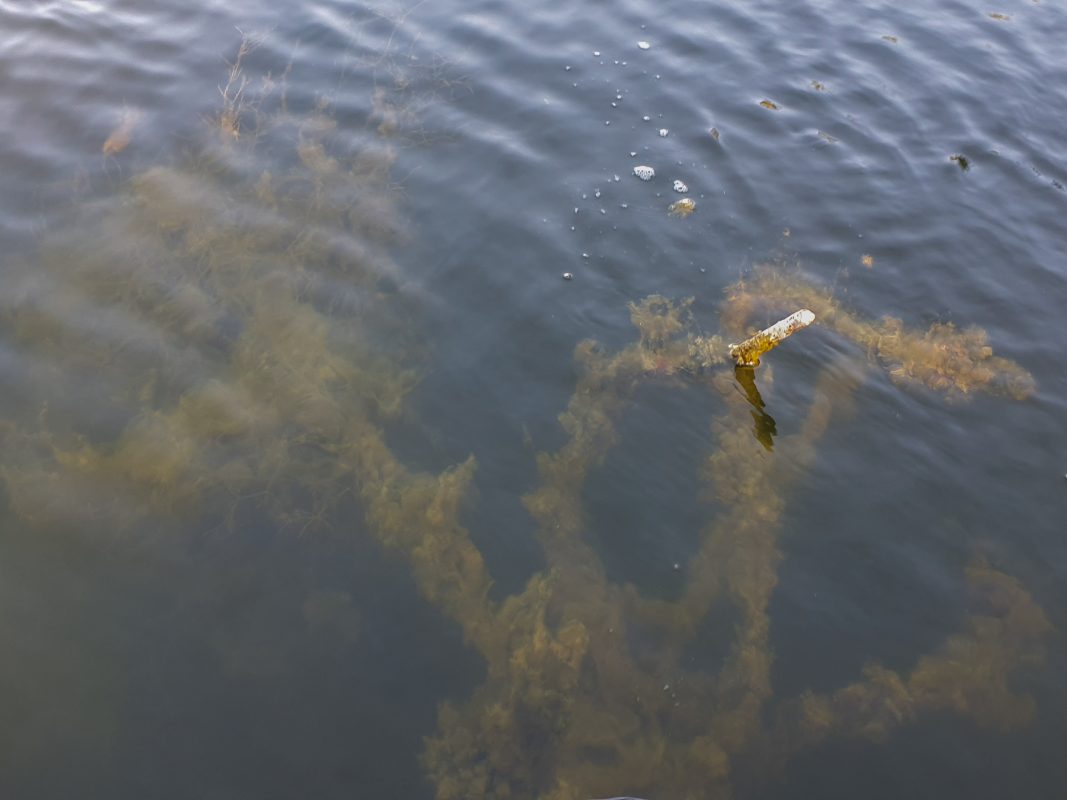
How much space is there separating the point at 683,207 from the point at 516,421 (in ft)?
9.13

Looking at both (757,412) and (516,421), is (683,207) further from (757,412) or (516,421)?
(516,421)

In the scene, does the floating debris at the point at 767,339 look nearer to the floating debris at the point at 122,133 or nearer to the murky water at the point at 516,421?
the murky water at the point at 516,421

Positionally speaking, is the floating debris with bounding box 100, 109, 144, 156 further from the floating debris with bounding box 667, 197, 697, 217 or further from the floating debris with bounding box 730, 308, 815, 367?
the floating debris with bounding box 730, 308, 815, 367

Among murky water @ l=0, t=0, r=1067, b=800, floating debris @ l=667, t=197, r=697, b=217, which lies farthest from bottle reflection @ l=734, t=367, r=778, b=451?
floating debris @ l=667, t=197, r=697, b=217

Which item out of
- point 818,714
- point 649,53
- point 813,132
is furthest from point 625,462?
point 649,53

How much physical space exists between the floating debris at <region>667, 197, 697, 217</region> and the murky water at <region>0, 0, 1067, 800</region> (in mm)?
98

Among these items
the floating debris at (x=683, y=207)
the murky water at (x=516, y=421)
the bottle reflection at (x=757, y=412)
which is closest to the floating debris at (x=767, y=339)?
the bottle reflection at (x=757, y=412)

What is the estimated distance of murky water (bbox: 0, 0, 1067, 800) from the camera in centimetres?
435

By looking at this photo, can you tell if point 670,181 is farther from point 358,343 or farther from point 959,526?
point 959,526

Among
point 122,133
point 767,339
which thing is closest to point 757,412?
point 767,339

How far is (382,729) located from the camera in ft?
14.0

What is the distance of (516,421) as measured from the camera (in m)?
5.61

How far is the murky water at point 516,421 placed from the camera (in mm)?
4348

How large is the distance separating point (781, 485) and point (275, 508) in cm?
333
